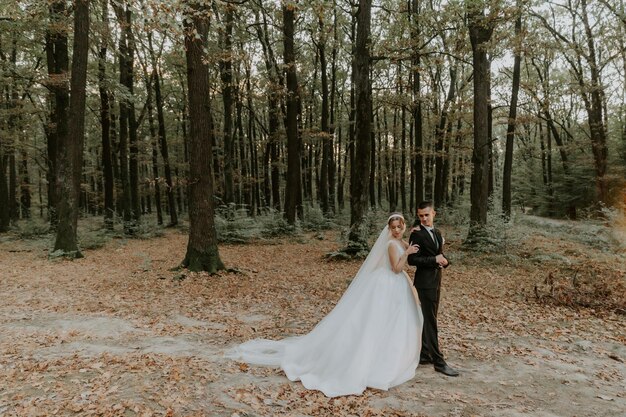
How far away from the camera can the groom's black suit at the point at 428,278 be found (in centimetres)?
534

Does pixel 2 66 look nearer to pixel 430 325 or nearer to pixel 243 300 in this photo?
pixel 243 300

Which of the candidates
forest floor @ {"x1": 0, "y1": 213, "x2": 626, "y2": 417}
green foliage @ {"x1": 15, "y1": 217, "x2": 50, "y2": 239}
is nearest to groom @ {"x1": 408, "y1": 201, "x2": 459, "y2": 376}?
forest floor @ {"x1": 0, "y1": 213, "x2": 626, "y2": 417}

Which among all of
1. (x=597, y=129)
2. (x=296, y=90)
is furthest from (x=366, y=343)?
(x=597, y=129)

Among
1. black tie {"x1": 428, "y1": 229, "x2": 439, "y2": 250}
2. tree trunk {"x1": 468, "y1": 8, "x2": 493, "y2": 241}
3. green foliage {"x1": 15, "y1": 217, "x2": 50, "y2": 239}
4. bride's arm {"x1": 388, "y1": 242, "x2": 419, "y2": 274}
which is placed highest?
tree trunk {"x1": 468, "y1": 8, "x2": 493, "y2": 241}

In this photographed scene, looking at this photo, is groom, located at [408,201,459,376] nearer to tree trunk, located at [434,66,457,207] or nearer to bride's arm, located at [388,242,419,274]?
bride's arm, located at [388,242,419,274]

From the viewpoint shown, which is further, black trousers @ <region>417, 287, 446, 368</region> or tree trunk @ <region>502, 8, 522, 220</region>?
tree trunk @ <region>502, 8, 522, 220</region>

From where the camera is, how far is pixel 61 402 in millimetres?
4473

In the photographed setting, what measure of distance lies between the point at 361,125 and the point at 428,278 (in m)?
9.07

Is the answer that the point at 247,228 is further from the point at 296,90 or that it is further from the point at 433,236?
the point at 433,236

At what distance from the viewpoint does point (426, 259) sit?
5301 millimetres

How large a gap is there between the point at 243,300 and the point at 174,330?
232 centimetres

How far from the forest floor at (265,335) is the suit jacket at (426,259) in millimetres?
1250

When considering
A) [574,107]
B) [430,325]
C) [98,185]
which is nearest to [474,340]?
[430,325]

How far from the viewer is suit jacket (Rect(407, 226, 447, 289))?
17.5 ft
